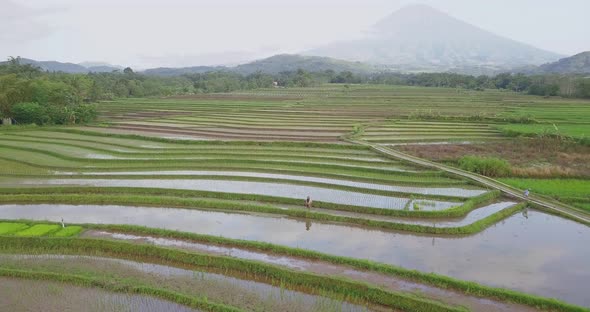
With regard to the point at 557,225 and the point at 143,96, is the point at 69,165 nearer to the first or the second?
the point at 557,225

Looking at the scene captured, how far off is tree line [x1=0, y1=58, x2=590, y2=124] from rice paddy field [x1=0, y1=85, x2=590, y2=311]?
374 inches

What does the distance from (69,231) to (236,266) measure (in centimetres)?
584

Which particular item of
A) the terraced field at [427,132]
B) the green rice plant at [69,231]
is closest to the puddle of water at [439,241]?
the green rice plant at [69,231]

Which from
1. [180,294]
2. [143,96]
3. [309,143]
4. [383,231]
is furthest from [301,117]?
[143,96]

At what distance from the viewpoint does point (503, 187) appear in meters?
16.9

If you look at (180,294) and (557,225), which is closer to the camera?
(180,294)

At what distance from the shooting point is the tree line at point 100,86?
3353 centimetres

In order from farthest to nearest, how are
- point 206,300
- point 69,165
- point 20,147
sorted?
point 20,147 → point 69,165 → point 206,300

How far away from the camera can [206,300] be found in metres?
8.86

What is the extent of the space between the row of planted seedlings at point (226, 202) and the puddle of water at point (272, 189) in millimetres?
625

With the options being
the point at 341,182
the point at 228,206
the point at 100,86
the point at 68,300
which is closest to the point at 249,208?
the point at 228,206

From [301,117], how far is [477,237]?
86.8 ft

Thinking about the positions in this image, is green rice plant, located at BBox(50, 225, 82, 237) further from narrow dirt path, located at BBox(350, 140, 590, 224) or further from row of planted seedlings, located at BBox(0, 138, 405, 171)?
narrow dirt path, located at BBox(350, 140, 590, 224)

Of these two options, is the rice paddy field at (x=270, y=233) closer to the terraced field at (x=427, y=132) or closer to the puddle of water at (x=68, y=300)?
the puddle of water at (x=68, y=300)
